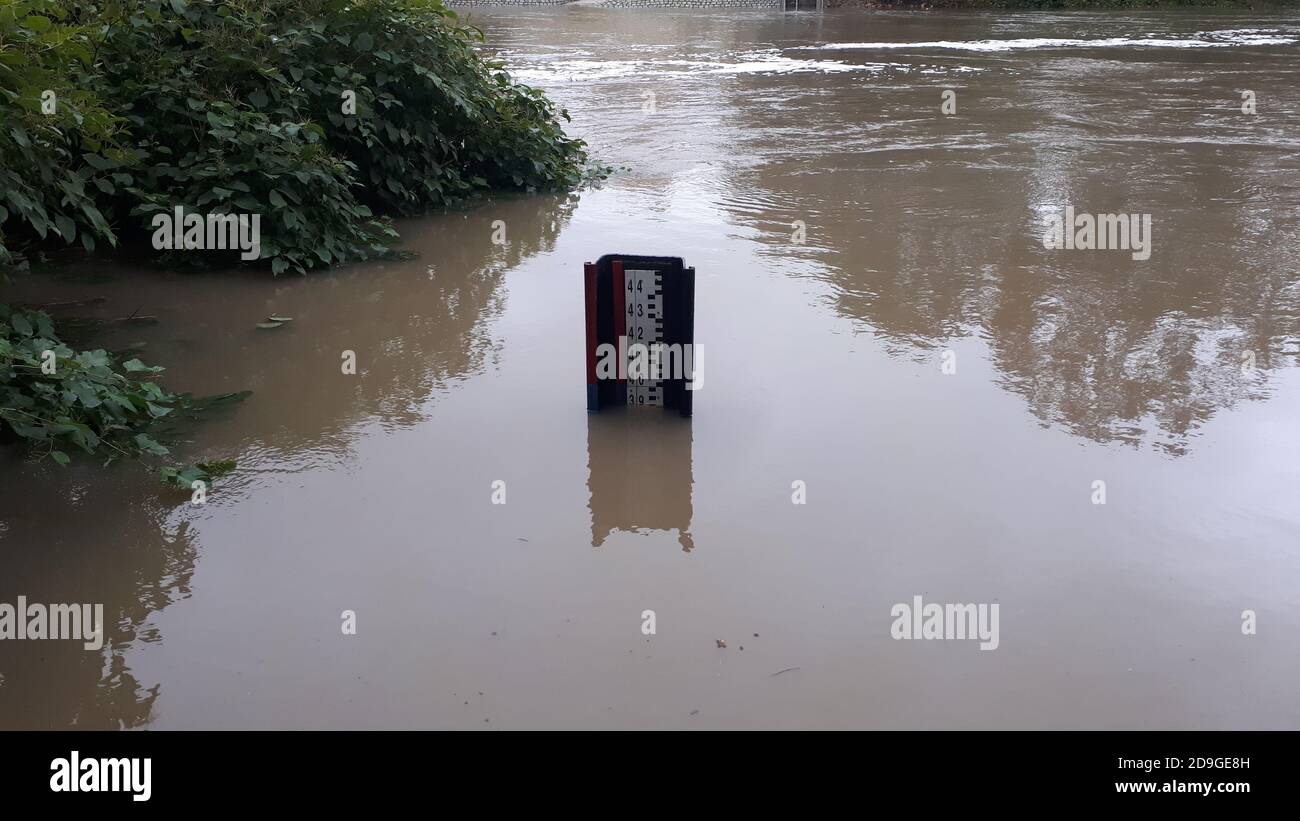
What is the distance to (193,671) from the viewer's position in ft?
12.2

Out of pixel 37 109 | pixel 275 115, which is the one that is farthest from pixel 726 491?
pixel 275 115

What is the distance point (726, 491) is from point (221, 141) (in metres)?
4.72

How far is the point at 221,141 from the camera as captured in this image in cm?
765

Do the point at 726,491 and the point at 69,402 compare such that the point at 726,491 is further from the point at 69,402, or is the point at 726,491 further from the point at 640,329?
the point at 69,402

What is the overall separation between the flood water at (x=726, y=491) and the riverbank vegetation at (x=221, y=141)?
0.33 metres

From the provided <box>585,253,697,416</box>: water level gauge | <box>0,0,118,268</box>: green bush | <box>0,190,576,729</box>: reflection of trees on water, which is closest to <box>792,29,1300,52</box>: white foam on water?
<box>0,190,576,729</box>: reflection of trees on water

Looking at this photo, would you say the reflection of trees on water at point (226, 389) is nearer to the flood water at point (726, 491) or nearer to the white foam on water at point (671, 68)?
the flood water at point (726, 491)

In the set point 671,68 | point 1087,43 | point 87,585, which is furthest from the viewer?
point 1087,43

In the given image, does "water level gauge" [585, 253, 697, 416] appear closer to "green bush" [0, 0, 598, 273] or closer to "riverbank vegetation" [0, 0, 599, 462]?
"riverbank vegetation" [0, 0, 599, 462]

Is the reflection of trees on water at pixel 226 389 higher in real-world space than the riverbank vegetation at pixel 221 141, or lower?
lower

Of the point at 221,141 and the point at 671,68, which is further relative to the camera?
the point at 671,68

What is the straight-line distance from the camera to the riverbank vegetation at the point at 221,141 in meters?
5.08

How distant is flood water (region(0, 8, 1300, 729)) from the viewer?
366 cm

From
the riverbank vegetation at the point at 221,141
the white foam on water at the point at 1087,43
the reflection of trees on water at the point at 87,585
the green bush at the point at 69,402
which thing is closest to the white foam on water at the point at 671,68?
the white foam on water at the point at 1087,43
